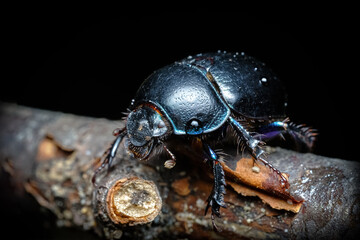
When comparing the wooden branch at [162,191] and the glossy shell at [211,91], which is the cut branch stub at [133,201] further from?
the glossy shell at [211,91]

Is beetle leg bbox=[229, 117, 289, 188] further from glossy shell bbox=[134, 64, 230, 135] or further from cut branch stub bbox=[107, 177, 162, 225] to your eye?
cut branch stub bbox=[107, 177, 162, 225]

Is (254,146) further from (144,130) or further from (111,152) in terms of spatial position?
(111,152)

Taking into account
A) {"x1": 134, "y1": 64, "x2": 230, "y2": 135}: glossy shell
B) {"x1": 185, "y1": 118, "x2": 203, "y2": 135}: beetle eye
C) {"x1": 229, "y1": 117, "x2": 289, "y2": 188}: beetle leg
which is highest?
{"x1": 134, "y1": 64, "x2": 230, "y2": 135}: glossy shell

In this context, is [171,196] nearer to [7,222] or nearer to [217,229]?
[217,229]

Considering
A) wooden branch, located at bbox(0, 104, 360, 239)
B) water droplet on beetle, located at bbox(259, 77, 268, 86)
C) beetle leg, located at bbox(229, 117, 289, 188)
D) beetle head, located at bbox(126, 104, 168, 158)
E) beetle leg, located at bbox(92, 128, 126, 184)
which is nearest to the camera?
wooden branch, located at bbox(0, 104, 360, 239)

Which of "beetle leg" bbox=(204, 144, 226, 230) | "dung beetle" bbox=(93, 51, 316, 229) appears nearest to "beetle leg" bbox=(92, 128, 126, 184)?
"dung beetle" bbox=(93, 51, 316, 229)

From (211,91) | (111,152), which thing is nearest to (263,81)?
(211,91)

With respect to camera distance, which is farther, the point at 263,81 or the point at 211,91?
the point at 263,81
